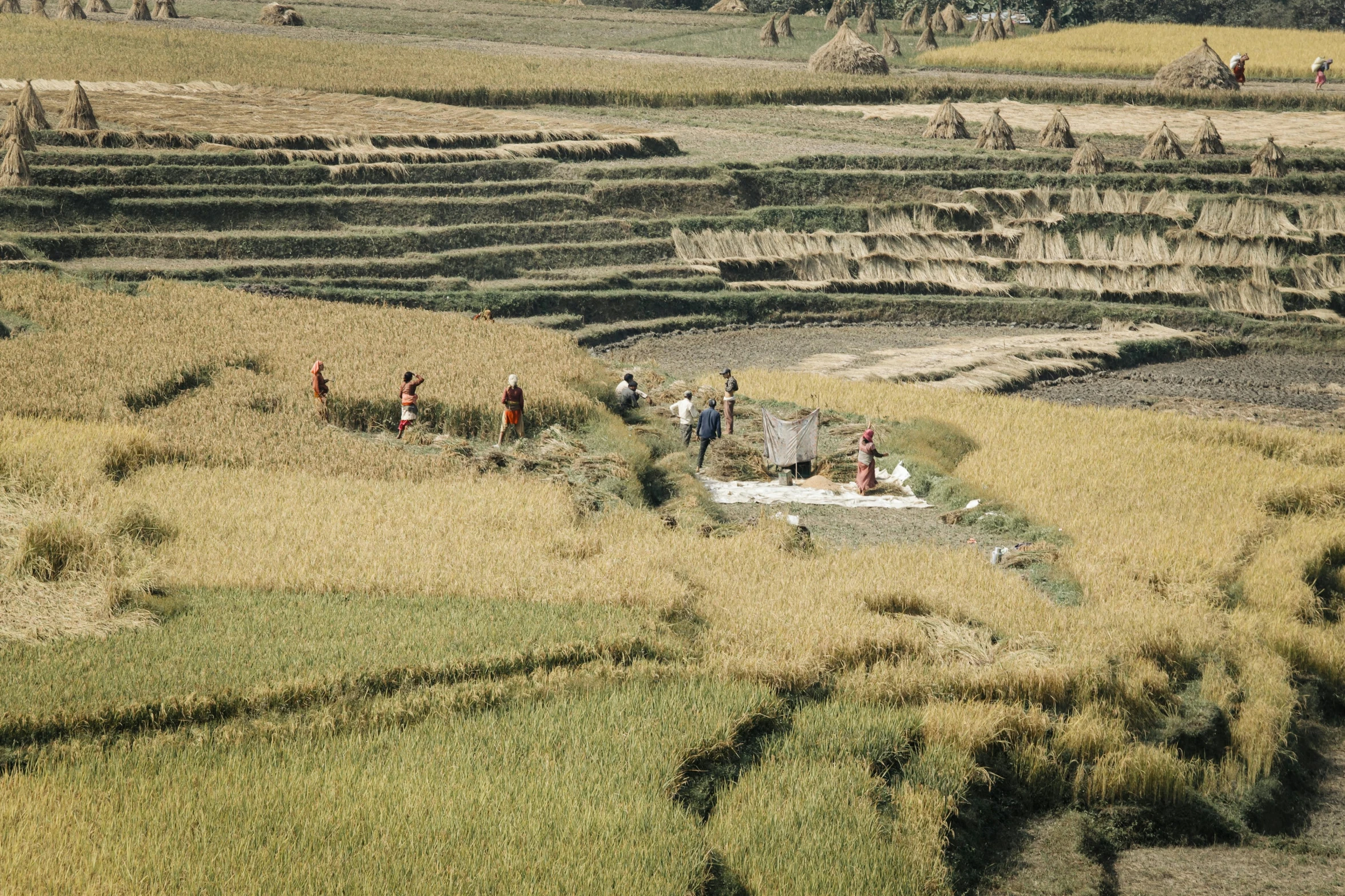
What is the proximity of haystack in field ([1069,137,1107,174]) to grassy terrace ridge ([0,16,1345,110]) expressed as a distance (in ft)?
37.8

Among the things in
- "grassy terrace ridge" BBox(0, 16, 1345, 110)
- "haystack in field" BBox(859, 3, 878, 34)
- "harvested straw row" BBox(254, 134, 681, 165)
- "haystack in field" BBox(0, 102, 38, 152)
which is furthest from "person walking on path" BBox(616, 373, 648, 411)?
"haystack in field" BBox(859, 3, 878, 34)

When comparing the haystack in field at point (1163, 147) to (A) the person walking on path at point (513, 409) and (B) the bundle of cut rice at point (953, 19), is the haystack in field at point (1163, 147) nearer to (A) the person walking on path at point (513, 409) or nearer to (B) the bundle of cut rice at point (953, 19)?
(A) the person walking on path at point (513, 409)

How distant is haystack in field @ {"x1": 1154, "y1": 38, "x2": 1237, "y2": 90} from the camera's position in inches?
1905

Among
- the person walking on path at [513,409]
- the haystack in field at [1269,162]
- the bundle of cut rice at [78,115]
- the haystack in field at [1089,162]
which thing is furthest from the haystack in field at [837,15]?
the person walking on path at [513,409]

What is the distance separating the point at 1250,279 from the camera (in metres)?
33.3

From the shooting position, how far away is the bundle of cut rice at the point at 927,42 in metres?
59.7

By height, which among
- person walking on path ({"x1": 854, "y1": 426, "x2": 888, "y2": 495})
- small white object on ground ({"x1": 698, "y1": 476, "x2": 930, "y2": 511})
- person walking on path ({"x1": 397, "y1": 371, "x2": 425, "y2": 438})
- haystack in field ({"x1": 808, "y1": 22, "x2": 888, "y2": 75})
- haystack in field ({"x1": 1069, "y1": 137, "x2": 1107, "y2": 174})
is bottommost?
small white object on ground ({"x1": 698, "y1": 476, "x2": 930, "y2": 511})

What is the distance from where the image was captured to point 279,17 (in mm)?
55969

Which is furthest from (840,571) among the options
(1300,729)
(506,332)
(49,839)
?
(506,332)

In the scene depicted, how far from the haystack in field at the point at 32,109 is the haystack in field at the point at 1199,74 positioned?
1412 inches

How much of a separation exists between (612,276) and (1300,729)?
69.6ft

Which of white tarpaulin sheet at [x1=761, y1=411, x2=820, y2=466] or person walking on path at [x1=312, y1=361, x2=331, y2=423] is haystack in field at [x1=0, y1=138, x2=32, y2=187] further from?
white tarpaulin sheet at [x1=761, y1=411, x2=820, y2=466]

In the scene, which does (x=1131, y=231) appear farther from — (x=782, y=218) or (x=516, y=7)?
(x=516, y=7)

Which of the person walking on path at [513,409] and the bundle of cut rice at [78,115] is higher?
the bundle of cut rice at [78,115]
